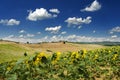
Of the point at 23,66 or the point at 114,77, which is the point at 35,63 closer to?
the point at 23,66

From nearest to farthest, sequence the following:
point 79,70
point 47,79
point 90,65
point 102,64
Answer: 1. point 47,79
2. point 79,70
3. point 90,65
4. point 102,64

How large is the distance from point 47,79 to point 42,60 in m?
1.05

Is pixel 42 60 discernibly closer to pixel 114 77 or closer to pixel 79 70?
pixel 79 70

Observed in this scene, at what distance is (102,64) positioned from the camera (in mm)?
18719

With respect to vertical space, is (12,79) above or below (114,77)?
above

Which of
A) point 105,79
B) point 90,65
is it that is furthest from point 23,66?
point 90,65

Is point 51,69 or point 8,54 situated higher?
point 51,69

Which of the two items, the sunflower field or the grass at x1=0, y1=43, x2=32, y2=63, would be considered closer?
the sunflower field

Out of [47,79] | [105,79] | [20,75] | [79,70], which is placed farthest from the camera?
[105,79]

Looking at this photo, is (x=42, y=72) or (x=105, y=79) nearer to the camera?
(x=42, y=72)

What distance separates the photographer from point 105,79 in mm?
13883

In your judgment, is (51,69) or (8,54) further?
(8,54)

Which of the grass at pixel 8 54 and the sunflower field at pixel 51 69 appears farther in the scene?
the grass at pixel 8 54

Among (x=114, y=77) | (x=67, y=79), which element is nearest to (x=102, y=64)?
(x=114, y=77)
